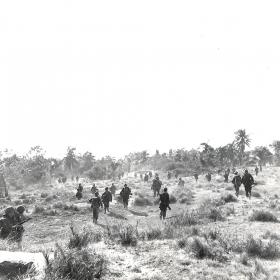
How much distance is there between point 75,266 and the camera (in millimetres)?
7375

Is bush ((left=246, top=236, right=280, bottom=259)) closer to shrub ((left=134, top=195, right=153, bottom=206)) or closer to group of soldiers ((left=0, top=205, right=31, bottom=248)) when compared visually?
group of soldiers ((left=0, top=205, right=31, bottom=248))

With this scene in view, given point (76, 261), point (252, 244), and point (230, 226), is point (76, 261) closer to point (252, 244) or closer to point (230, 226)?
point (252, 244)

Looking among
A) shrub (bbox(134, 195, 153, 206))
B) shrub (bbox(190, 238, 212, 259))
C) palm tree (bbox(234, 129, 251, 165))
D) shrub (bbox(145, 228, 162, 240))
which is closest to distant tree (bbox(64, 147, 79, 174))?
palm tree (bbox(234, 129, 251, 165))

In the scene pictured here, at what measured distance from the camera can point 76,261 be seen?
7.49 metres

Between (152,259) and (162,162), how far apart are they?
260 feet

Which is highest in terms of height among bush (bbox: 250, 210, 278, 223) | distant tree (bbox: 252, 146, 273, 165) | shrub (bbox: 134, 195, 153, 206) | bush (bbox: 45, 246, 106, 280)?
distant tree (bbox: 252, 146, 273, 165)

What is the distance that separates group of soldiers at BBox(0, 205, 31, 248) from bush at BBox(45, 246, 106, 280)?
4812mm

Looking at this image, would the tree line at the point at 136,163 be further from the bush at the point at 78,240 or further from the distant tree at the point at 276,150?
the bush at the point at 78,240

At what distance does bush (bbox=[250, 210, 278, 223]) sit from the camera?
593 inches

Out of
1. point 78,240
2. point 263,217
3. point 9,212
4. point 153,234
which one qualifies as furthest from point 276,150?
point 78,240

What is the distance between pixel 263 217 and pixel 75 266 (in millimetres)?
9866

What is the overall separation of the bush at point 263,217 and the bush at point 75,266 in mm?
8968

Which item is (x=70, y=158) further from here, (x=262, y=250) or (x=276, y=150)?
(x=262, y=250)

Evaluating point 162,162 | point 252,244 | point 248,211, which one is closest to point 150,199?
point 248,211
